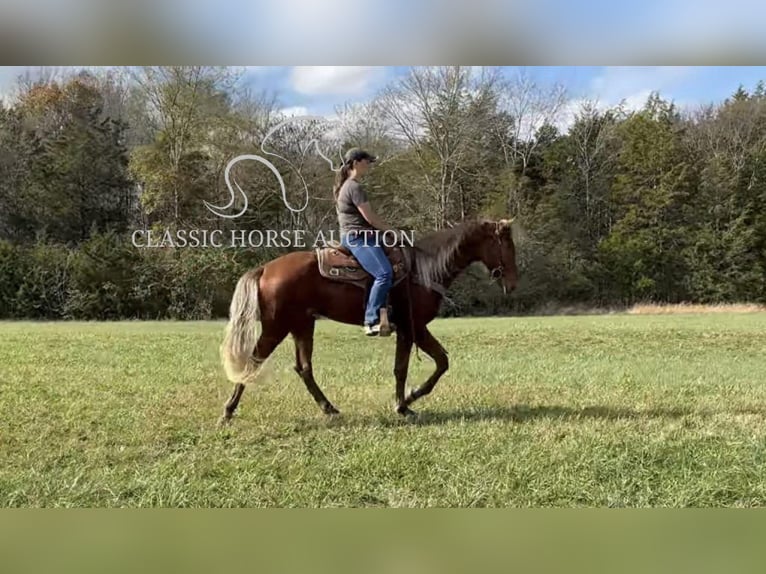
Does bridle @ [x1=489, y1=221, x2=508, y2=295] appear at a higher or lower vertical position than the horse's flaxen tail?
higher

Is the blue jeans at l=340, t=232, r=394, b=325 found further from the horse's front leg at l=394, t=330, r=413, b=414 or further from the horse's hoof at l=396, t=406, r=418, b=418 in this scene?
the horse's hoof at l=396, t=406, r=418, b=418

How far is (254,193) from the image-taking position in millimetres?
4414

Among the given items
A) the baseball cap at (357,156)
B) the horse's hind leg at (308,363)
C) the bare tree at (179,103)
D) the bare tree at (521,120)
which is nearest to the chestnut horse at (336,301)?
the horse's hind leg at (308,363)

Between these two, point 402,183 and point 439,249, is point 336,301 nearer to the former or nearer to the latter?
point 439,249

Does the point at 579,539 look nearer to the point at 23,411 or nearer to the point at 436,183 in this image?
the point at 436,183

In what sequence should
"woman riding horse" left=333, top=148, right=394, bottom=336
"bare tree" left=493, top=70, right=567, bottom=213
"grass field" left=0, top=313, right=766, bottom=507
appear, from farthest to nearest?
"bare tree" left=493, top=70, right=567, bottom=213
"woman riding horse" left=333, top=148, right=394, bottom=336
"grass field" left=0, top=313, right=766, bottom=507

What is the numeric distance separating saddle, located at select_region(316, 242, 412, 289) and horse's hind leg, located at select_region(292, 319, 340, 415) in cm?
38

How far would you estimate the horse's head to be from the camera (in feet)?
14.7

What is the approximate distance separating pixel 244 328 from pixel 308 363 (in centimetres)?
50

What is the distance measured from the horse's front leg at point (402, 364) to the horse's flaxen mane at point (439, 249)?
42 centimetres

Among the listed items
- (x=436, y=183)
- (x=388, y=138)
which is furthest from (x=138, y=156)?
(x=436, y=183)

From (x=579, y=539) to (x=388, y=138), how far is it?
2801mm

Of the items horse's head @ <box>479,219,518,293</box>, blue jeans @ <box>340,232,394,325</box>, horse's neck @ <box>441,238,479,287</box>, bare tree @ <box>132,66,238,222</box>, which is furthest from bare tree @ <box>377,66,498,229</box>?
bare tree @ <box>132,66,238,222</box>

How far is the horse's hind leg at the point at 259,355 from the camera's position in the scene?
14.5ft
